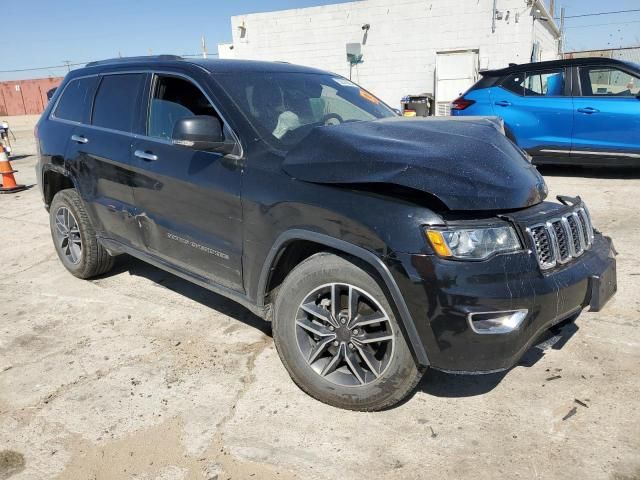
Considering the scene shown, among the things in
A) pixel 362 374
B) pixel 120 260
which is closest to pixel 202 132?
pixel 362 374

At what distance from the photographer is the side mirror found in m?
2.84

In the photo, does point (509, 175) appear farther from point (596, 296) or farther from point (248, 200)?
point (248, 200)

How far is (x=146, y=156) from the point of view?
11.3 feet

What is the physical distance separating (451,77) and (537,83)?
825 centimetres

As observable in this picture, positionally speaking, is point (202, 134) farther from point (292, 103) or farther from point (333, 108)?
point (333, 108)

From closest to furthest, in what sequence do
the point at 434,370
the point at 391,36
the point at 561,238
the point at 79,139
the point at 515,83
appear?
the point at 561,238 < the point at 434,370 < the point at 79,139 < the point at 515,83 < the point at 391,36

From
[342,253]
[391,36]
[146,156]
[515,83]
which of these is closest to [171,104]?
[146,156]

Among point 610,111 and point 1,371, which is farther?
point 610,111

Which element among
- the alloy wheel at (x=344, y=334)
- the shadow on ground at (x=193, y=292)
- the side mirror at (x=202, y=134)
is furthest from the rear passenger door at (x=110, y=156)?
the alloy wheel at (x=344, y=334)

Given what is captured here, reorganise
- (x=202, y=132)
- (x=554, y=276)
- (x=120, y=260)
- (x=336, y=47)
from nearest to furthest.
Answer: (x=554, y=276) → (x=202, y=132) → (x=120, y=260) → (x=336, y=47)

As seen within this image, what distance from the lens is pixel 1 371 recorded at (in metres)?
3.23

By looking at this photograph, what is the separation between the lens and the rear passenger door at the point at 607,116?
716 centimetres

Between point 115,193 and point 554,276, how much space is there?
303cm

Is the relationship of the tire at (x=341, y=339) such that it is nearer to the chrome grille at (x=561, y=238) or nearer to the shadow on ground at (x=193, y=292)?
the chrome grille at (x=561, y=238)
